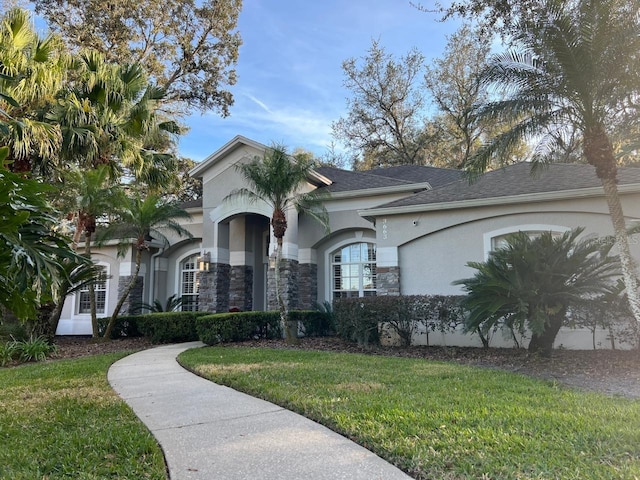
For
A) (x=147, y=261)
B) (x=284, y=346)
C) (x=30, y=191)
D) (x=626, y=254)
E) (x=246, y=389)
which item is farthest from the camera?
(x=147, y=261)

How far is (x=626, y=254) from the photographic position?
28.9 feet

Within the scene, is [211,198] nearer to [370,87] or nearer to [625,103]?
[625,103]

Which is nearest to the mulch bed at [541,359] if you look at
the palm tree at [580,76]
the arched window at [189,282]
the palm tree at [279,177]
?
the palm tree at [580,76]

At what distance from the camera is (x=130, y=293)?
18.9 m

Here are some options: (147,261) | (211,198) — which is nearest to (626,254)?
(211,198)

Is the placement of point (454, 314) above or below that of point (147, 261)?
below

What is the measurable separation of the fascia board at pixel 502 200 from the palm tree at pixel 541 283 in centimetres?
210

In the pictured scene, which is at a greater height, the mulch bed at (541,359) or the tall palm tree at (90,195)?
the tall palm tree at (90,195)

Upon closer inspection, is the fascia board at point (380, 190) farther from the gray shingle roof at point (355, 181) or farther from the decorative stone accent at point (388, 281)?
the decorative stone accent at point (388, 281)

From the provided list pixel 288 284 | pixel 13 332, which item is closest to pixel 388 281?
pixel 288 284

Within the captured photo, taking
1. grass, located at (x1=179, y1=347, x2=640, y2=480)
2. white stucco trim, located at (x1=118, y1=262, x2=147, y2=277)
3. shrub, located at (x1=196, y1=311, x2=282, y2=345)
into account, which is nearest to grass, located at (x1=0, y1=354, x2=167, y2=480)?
grass, located at (x1=179, y1=347, x2=640, y2=480)

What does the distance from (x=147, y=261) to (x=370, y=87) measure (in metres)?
18.2

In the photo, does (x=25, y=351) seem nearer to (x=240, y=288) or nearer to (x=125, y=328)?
(x=125, y=328)

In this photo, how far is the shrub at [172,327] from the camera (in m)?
14.3
